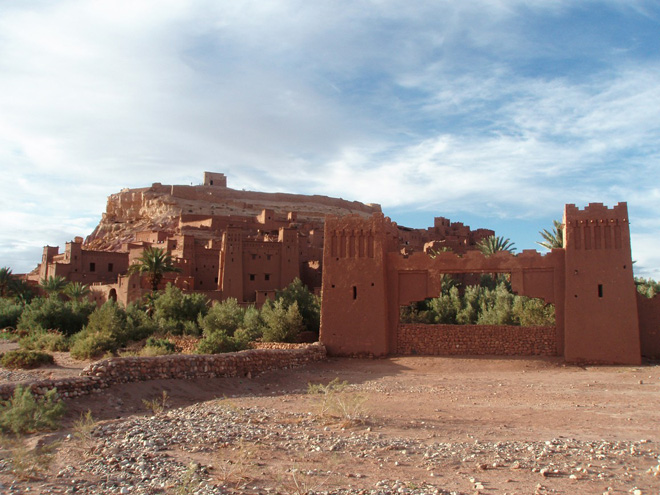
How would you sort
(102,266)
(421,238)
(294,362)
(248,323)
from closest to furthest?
1. (294,362)
2. (248,323)
3. (102,266)
4. (421,238)

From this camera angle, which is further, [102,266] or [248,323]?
[102,266]

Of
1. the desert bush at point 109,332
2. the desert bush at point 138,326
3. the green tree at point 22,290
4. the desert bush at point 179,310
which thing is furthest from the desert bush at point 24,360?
the green tree at point 22,290

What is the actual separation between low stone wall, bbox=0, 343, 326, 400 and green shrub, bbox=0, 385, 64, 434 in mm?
930

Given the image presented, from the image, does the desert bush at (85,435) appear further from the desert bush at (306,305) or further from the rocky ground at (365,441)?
the desert bush at (306,305)

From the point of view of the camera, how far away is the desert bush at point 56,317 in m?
27.9

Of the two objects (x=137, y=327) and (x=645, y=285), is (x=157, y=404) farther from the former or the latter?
(x=645, y=285)

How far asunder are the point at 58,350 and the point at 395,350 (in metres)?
14.0

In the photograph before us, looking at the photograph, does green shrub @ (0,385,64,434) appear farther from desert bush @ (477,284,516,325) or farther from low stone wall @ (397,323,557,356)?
desert bush @ (477,284,516,325)

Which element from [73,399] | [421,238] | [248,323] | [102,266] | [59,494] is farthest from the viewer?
[421,238]

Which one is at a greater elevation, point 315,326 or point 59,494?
point 315,326

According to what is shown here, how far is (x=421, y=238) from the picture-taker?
53406 mm

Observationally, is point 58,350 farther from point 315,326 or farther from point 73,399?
point 73,399

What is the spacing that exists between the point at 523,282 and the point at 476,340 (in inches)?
87.3

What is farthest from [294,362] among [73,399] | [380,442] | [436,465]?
[436,465]
